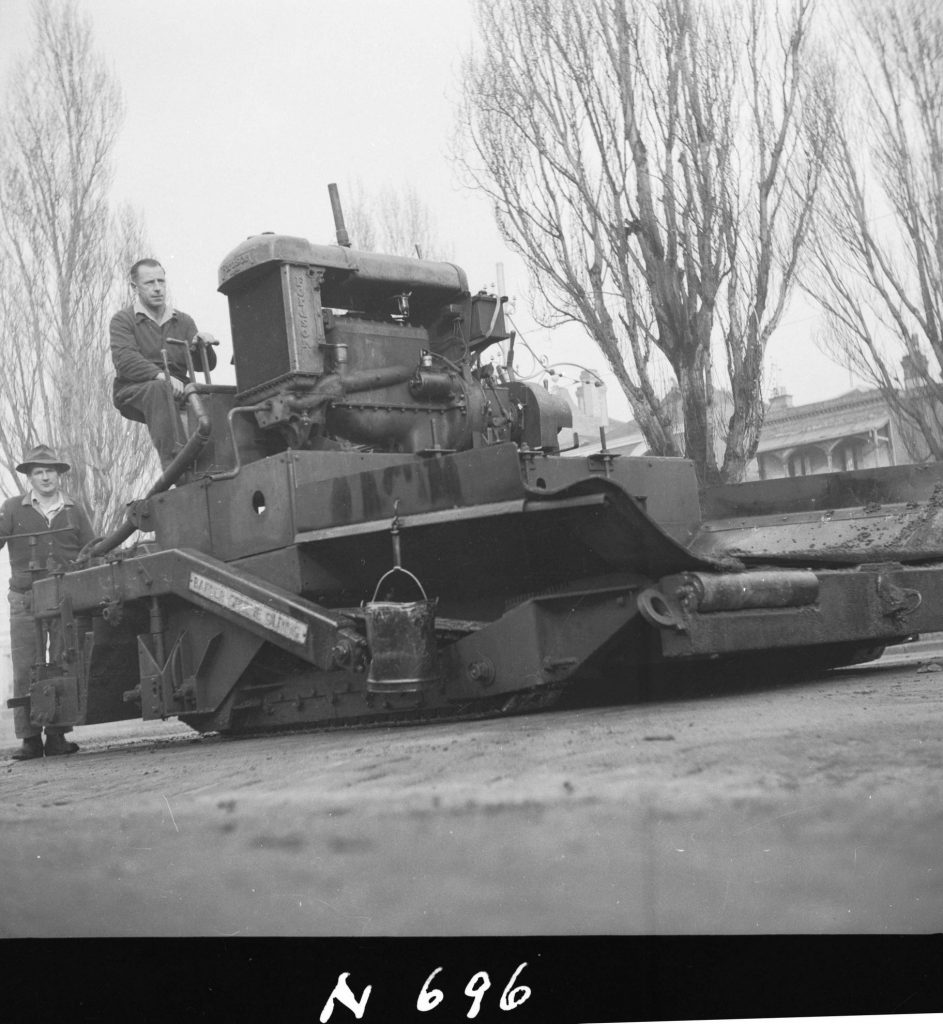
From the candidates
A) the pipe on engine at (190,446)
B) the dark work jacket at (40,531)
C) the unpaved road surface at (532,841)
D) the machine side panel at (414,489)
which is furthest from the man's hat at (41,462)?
the unpaved road surface at (532,841)

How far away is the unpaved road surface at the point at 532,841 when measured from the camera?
2318 mm

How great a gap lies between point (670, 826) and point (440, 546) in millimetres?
2557

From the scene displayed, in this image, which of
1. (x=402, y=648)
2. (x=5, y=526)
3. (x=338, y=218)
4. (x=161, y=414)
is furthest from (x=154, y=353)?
(x=402, y=648)

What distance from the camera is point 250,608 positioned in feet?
17.3

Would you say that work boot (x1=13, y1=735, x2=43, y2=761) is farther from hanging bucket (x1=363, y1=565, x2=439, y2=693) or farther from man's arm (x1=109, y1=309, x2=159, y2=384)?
hanging bucket (x1=363, y1=565, x2=439, y2=693)

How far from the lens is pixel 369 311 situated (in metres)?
6.44

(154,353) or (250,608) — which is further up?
(154,353)

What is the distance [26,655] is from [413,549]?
289cm

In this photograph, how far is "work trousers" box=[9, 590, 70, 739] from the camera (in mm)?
6637

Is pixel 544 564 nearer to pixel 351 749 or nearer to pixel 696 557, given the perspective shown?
pixel 696 557

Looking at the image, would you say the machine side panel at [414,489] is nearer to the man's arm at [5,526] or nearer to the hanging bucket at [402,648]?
the hanging bucket at [402,648]

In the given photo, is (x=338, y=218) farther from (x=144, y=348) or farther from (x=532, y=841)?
(x=532, y=841)

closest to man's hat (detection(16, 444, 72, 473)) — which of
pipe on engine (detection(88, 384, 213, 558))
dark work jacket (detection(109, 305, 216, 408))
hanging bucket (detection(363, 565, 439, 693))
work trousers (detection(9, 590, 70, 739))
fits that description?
work trousers (detection(9, 590, 70, 739))

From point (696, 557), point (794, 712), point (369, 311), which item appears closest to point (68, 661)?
point (369, 311)
